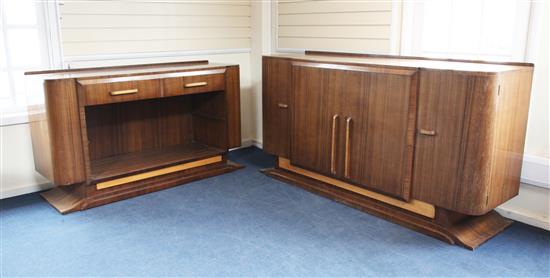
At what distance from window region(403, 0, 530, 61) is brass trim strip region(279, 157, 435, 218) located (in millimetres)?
1005

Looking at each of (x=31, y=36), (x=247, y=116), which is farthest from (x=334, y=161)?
(x=31, y=36)

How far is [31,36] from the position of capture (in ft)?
10.7

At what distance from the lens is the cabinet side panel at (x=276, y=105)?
3.51 meters

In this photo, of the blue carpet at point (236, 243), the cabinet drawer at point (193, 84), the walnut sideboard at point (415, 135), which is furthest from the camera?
the cabinet drawer at point (193, 84)

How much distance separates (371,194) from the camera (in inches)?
122

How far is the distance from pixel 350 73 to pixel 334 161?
613mm

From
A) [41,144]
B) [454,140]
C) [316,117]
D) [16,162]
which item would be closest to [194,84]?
[316,117]

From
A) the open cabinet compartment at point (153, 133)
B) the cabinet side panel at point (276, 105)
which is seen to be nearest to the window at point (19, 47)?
the open cabinet compartment at point (153, 133)

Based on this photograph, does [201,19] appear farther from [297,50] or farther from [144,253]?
[144,253]

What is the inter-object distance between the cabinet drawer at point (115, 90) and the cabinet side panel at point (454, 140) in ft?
5.80

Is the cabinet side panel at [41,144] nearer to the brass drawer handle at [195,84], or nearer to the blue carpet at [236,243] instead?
the blue carpet at [236,243]

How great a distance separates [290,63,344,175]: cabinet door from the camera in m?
3.15

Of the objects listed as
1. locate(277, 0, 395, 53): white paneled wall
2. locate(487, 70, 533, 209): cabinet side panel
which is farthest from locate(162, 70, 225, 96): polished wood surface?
locate(487, 70, 533, 209): cabinet side panel

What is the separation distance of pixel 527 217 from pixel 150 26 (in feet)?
9.88
